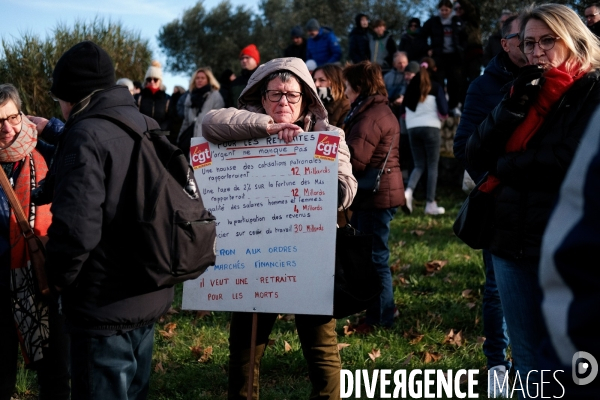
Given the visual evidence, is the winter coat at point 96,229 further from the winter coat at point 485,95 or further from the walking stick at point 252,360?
the winter coat at point 485,95

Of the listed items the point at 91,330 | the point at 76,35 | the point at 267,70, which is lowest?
the point at 91,330

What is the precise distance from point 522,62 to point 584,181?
A: 3.21 metres

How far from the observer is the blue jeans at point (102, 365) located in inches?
121

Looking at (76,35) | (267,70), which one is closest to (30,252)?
(267,70)

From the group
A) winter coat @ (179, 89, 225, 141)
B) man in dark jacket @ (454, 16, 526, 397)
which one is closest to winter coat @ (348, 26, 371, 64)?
winter coat @ (179, 89, 225, 141)

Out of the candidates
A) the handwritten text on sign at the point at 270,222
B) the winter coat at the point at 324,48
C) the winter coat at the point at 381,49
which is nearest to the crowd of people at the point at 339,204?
the handwritten text on sign at the point at 270,222

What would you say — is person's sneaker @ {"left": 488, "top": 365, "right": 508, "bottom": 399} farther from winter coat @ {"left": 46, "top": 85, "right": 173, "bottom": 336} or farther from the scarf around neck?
the scarf around neck

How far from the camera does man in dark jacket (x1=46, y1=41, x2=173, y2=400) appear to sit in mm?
2926

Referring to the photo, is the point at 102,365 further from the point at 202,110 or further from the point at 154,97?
the point at 154,97

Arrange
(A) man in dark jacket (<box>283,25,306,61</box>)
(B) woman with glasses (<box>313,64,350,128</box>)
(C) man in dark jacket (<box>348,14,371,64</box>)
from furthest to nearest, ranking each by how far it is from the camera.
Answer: (C) man in dark jacket (<box>348,14,371,64</box>) < (A) man in dark jacket (<box>283,25,306,61</box>) < (B) woman with glasses (<box>313,64,350,128</box>)

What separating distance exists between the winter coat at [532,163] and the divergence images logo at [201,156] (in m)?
1.51

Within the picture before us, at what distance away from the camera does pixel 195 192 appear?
10.8ft

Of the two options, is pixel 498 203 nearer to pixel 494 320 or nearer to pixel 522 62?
pixel 522 62

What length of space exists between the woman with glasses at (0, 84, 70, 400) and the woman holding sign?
1.01 m
